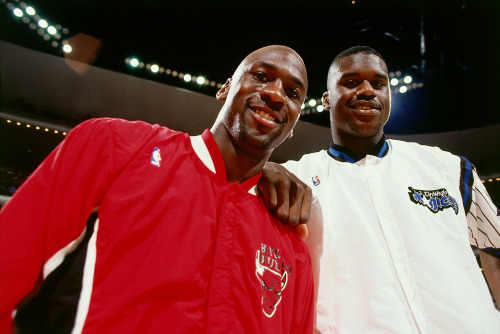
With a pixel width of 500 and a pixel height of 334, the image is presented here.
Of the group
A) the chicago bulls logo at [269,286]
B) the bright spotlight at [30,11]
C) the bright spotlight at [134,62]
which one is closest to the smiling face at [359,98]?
the chicago bulls logo at [269,286]

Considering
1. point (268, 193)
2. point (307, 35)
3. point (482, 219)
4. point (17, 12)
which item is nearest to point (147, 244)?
point (268, 193)

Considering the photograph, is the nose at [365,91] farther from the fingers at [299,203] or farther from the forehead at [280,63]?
the fingers at [299,203]

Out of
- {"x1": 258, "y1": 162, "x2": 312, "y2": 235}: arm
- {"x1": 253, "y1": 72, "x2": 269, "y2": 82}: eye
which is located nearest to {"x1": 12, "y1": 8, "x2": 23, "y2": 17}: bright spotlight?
{"x1": 253, "y1": 72, "x2": 269, "y2": 82}: eye

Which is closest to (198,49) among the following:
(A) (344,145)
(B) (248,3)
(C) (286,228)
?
(B) (248,3)

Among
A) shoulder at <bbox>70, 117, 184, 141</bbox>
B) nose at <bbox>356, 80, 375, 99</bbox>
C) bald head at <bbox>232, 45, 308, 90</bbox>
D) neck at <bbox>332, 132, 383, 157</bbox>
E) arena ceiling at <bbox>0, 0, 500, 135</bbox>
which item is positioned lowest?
shoulder at <bbox>70, 117, 184, 141</bbox>

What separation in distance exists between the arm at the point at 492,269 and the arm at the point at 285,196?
880 millimetres

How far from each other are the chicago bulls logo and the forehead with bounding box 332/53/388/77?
3.42 ft

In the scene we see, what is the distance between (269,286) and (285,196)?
1.04 feet

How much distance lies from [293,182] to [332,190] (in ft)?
0.66

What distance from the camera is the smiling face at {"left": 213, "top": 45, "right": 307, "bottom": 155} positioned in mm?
1068

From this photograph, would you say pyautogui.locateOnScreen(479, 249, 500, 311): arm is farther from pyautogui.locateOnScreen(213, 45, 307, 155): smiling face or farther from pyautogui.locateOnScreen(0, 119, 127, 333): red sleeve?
pyautogui.locateOnScreen(0, 119, 127, 333): red sleeve

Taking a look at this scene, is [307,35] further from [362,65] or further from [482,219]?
[482,219]

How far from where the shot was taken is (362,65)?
1.43 metres

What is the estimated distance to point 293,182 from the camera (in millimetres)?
1137
